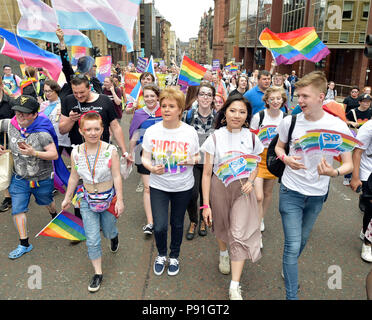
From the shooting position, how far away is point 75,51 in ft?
35.3

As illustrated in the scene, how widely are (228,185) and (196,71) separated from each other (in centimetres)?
360

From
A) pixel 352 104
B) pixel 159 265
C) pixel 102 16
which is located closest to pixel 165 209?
pixel 159 265

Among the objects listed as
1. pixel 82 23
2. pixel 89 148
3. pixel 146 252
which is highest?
pixel 82 23

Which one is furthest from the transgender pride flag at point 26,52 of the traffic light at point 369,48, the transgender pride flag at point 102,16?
the traffic light at point 369,48

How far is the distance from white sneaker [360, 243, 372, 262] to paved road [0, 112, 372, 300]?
2.6 inches

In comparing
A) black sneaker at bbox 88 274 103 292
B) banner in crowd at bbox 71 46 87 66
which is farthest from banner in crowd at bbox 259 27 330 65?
banner in crowd at bbox 71 46 87 66

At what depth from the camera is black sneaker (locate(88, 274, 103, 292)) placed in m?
3.12

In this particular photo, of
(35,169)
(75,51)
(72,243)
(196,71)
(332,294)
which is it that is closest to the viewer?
(332,294)

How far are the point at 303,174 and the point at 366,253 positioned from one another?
1.78 metres

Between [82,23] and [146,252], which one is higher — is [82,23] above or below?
above

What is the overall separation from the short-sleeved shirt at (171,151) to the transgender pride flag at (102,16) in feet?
7.01

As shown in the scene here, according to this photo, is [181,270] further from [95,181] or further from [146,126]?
[146,126]

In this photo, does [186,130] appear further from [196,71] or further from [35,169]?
[196,71]
